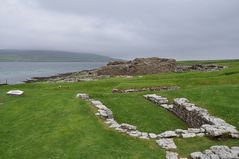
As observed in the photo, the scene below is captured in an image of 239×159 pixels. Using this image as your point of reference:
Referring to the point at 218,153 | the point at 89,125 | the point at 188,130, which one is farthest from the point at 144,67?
the point at 218,153

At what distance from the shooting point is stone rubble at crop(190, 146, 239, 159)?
63.7ft

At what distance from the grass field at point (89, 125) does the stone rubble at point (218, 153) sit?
3.96 ft

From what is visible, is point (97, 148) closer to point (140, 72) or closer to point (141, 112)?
point (141, 112)

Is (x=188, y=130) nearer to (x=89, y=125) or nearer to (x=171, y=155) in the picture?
(x=171, y=155)

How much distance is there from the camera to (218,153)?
1991 cm

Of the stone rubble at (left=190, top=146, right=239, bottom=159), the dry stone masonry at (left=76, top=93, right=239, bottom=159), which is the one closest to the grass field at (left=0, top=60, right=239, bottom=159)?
the dry stone masonry at (left=76, top=93, right=239, bottom=159)

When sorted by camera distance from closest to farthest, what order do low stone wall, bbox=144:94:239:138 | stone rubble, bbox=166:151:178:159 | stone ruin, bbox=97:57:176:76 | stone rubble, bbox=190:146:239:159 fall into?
stone rubble, bbox=190:146:239:159 < stone rubble, bbox=166:151:178:159 < low stone wall, bbox=144:94:239:138 < stone ruin, bbox=97:57:176:76

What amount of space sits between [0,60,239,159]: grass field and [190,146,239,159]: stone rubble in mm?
1208

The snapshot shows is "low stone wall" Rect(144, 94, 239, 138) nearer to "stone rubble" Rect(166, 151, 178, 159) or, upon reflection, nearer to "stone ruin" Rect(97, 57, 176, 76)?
"stone rubble" Rect(166, 151, 178, 159)

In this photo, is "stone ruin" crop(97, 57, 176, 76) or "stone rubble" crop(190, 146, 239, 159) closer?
"stone rubble" crop(190, 146, 239, 159)

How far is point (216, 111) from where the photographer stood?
3086 cm

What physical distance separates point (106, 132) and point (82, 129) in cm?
192

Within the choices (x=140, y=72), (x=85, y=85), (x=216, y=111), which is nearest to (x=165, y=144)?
(x=216, y=111)

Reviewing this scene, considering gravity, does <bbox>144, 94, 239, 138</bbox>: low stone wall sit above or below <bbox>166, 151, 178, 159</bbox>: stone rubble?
above
